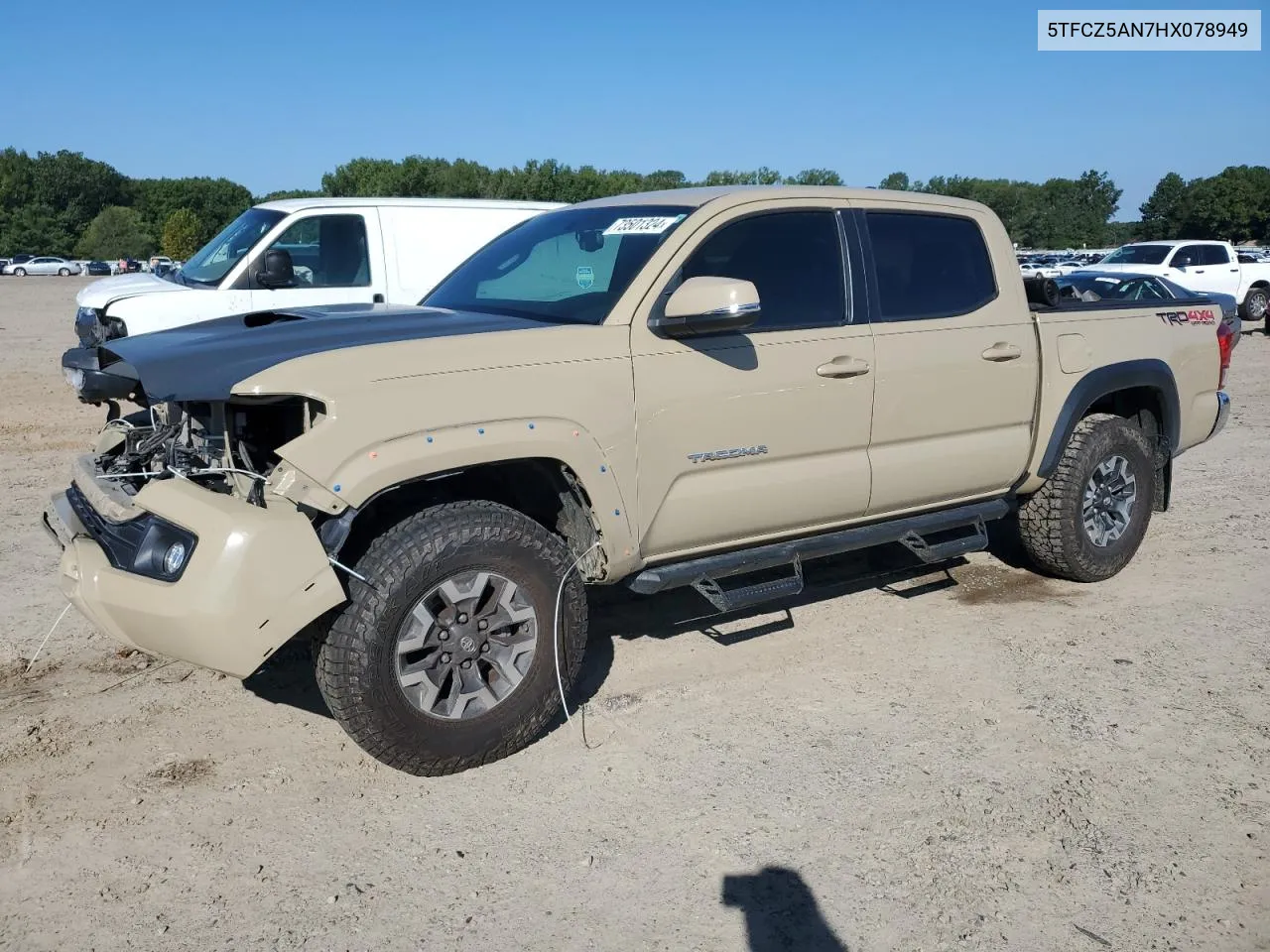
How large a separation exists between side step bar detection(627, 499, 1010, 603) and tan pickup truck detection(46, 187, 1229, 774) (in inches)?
0.6

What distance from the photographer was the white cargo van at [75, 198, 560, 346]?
9023 millimetres

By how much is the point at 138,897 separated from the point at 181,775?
724 mm

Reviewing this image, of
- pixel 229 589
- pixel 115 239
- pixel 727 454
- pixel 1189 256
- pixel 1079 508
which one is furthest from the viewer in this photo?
pixel 115 239

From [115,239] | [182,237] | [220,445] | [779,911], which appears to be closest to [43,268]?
[182,237]

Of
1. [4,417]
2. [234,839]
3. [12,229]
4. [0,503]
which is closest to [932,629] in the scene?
[234,839]

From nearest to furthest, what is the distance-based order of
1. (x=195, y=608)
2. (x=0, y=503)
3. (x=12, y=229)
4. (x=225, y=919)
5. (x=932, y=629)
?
(x=225, y=919) → (x=195, y=608) → (x=932, y=629) → (x=0, y=503) → (x=12, y=229)

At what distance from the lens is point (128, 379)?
13.0 ft

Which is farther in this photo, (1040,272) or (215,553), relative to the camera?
(1040,272)

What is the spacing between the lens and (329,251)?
964cm

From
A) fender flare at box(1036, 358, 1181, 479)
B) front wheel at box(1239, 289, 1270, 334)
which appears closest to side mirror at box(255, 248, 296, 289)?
fender flare at box(1036, 358, 1181, 479)

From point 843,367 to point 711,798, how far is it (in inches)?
72.4

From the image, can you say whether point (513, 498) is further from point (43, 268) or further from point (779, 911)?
point (43, 268)

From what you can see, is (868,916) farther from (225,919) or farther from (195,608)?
(195,608)

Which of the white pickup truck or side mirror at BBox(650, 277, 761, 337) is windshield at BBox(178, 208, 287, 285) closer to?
side mirror at BBox(650, 277, 761, 337)
